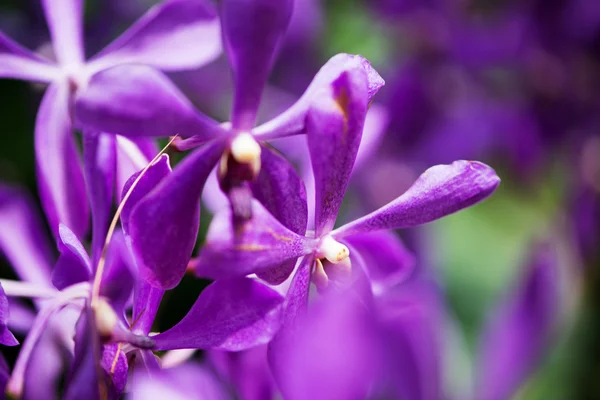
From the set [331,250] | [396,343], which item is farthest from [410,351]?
[331,250]

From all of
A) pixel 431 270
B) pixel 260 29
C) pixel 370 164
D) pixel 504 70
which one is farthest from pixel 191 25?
pixel 504 70

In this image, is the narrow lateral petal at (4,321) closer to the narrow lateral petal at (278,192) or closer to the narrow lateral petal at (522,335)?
the narrow lateral petal at (278,192)

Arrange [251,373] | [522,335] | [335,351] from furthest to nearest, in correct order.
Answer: [522,335] → [251,373] → [335,351]

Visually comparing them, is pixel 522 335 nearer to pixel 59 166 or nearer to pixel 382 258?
pixel 382 258

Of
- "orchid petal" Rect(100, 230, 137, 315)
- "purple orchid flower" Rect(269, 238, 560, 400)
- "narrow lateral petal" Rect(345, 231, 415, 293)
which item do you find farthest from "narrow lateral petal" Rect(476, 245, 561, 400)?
"orchid petal" Rect(100, 230, 137, 315)

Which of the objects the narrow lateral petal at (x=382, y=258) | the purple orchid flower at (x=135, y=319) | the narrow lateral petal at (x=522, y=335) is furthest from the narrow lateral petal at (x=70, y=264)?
the narrow lateral petal at (x=522, y=335)

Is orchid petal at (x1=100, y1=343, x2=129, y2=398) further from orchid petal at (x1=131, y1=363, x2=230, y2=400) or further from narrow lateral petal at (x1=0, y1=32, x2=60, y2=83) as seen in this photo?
narrow lateral petal at (x1=0, y1=32, x2=60, y2=83)

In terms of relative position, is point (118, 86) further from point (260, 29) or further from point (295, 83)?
point (295, 83)
